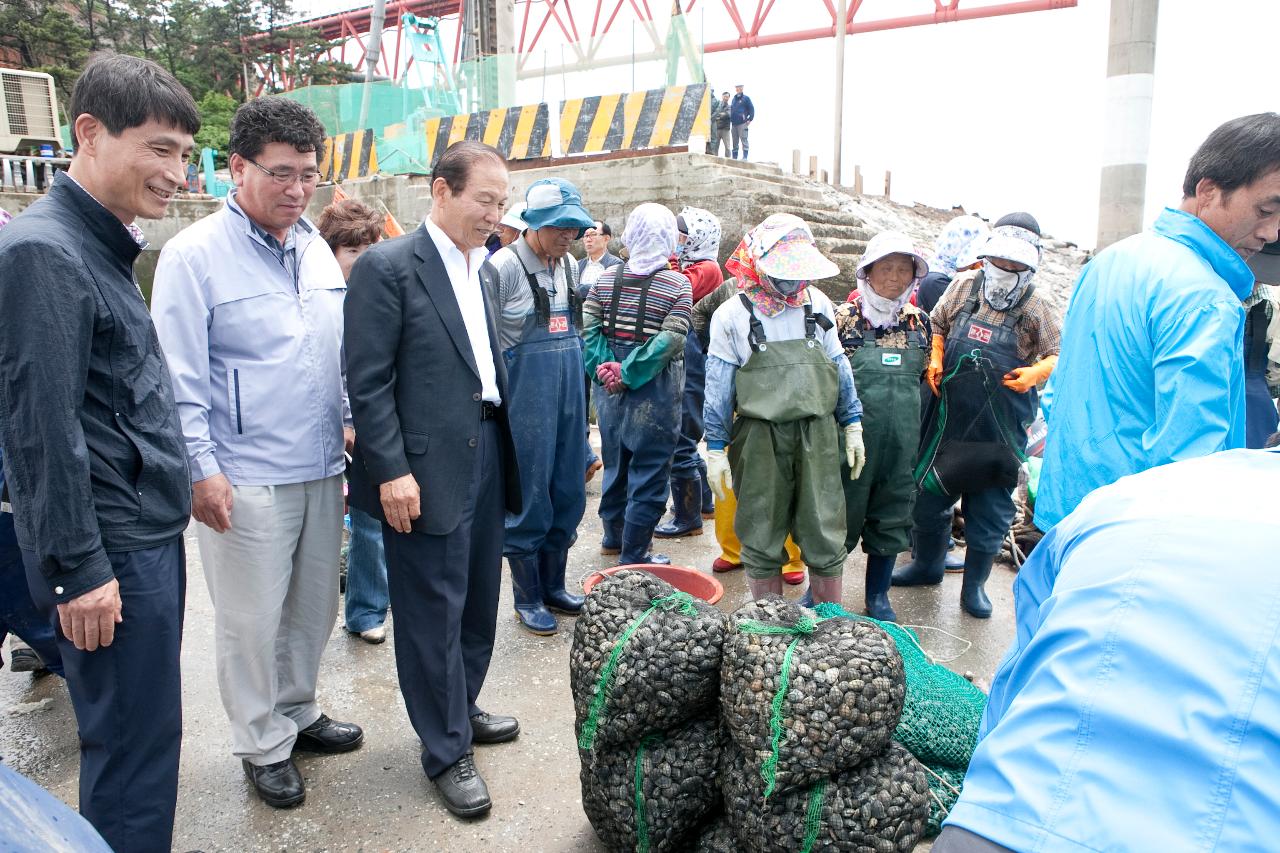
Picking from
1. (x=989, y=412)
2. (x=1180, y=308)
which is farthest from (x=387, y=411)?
(x=989, y=412)

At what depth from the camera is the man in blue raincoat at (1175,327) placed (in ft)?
7.05

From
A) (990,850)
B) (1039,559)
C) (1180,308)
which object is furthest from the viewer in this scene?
(1180,308)

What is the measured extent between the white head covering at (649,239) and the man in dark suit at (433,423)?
5.67 ft

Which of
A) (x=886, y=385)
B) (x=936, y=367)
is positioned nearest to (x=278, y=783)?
(x=886, y=385)

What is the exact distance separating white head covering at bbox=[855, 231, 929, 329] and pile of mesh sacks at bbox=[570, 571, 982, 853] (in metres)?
2.00

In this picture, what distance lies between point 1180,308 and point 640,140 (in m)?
11.4

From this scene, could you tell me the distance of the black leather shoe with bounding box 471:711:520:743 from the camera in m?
2.83

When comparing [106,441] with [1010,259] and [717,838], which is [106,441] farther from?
[1010,259]

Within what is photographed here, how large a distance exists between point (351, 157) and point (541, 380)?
618 inches

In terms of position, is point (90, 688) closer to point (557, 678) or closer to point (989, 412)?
point (557, 678)

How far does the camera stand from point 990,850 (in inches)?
36.9

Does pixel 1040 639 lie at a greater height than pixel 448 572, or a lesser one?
greater

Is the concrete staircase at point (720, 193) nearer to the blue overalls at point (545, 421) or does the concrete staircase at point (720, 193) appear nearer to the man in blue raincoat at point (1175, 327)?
the blue overalls at point (545, 421)

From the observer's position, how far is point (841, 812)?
1.88m
